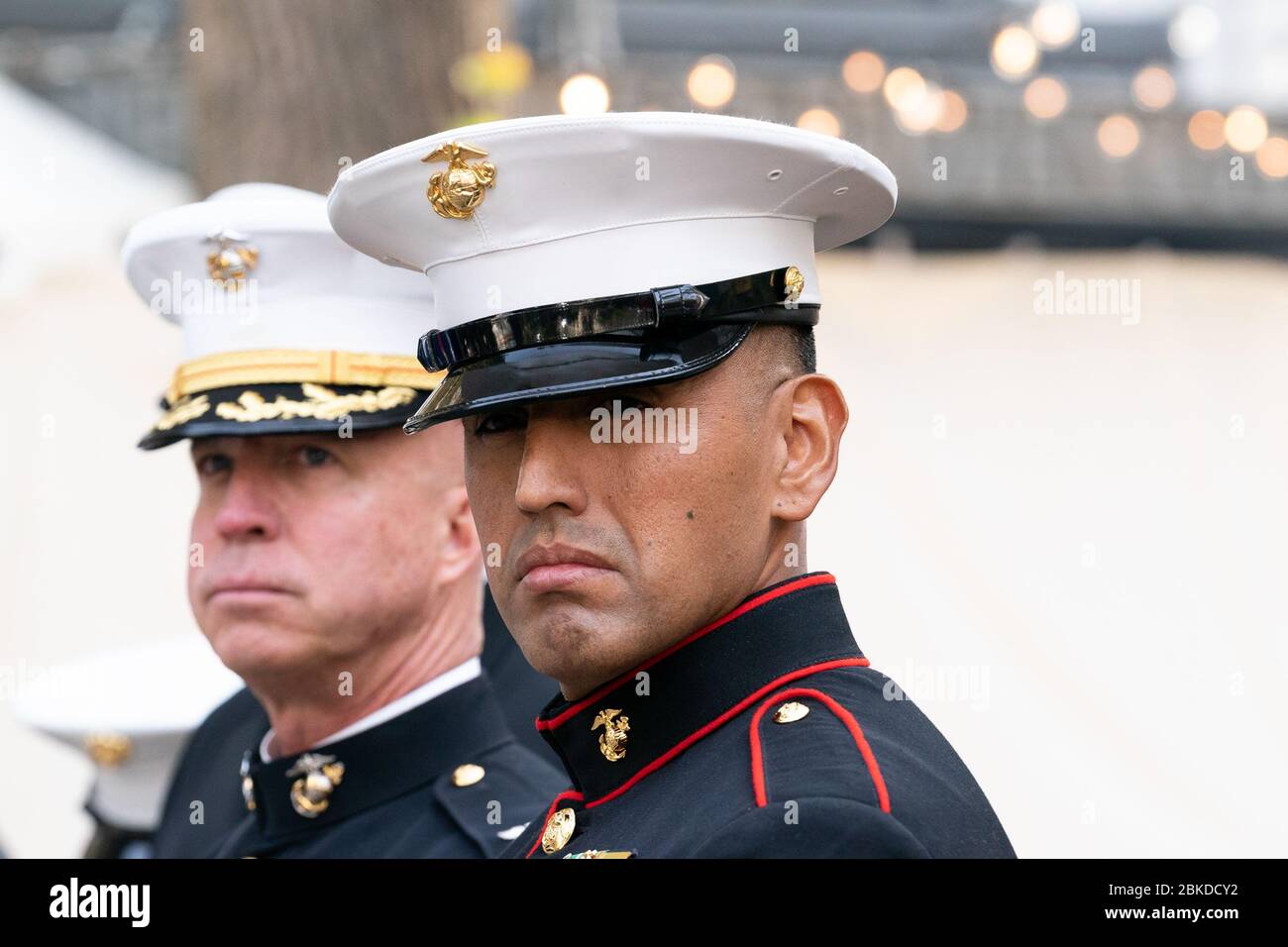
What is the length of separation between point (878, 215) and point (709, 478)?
20.6 inches

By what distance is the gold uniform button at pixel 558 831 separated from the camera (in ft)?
6.27

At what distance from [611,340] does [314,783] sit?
124 centimetres

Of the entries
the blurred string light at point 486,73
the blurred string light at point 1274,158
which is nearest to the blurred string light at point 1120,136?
the blurred string light at point 1274,158

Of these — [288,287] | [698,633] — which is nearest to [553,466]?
[698,633]

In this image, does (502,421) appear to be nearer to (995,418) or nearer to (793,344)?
(793,344)

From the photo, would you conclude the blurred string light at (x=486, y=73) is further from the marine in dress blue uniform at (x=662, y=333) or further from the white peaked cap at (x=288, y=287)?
the marine in dress blue uniform at (x=662, y=333)

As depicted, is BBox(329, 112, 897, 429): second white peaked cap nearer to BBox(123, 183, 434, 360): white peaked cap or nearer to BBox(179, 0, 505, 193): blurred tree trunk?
BBox(123, 183, 434, 360): white peaked cap

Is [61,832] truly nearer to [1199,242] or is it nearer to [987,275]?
[987,275]

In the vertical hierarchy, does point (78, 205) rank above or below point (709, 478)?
above

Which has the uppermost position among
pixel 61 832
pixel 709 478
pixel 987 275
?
pixel 987 275

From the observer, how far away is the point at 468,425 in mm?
1927

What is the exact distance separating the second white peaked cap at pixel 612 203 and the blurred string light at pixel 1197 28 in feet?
18.4
